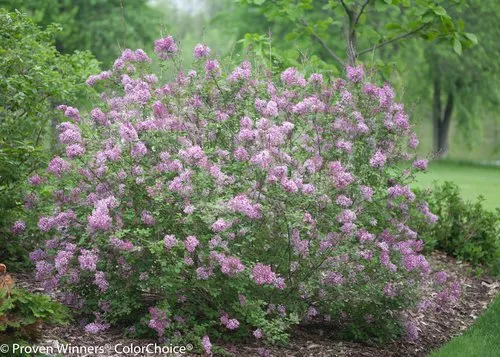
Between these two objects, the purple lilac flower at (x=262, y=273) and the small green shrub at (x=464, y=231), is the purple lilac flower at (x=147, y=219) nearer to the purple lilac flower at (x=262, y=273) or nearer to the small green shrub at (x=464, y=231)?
the purple lilac flower at (x=262, y=273)

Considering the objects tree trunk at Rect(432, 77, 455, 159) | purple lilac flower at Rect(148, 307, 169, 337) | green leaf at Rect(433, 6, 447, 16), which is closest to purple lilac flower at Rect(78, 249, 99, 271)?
purple lilac flower at Rect(148, 307, 169, 337)

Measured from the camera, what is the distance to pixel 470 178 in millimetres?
25125

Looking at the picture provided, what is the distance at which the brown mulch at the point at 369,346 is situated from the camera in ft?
16.3

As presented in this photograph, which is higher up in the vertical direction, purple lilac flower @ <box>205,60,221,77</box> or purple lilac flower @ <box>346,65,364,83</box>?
purple lilac flower @ <box>346,65,364,83</box>

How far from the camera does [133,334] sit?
16.6 feet

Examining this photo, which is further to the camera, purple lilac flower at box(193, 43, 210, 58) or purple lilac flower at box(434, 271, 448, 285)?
purple lilac flower at box(434, 271, 448, 285)

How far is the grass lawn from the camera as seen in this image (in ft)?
61.1

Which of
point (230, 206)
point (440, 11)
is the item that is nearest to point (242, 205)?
point (230, 206)

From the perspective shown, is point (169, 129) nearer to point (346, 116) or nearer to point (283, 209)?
point (283, 209)

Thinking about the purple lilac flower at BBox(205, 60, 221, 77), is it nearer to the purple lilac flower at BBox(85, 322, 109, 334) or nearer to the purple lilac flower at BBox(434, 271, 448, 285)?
the purple lilac flower at BBox(85, 322, 109, 334)

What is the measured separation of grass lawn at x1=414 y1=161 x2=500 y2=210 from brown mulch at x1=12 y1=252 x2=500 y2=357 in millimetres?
6832

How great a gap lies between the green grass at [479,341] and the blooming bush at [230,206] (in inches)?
14.8

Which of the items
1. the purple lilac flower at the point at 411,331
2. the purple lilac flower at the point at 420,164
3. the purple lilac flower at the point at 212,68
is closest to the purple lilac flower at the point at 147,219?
the purple lilac flower at the point at 212,68

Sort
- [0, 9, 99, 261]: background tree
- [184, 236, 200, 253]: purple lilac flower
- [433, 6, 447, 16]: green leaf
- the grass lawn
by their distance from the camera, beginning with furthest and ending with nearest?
1. the grass lawn
2. [433, 6, 447, 16]: green leaf
3. [0, 9, 99, 261]: background tree
4. [184, 236, 200, 253]: purple lilac flower
